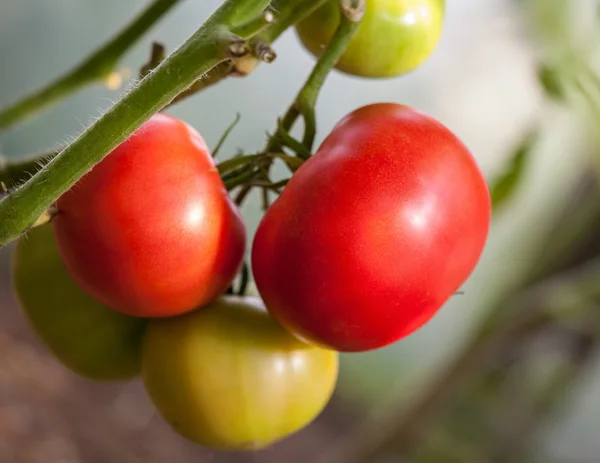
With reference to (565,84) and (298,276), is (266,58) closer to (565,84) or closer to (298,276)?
(298,276)

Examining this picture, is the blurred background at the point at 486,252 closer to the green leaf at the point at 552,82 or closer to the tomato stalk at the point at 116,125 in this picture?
the green leaf at the point at 552,82

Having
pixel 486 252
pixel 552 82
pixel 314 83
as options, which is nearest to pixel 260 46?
A: pixel 314 83

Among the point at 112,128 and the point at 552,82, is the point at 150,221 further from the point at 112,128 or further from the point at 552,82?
the point at 552,82

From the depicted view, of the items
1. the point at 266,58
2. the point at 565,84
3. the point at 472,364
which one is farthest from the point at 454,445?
the point at 266,58

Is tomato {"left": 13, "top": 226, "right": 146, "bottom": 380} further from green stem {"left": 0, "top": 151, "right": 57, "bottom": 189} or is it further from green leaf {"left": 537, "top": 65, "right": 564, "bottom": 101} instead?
green leaf {"left": 537, "top": 65, "right": 564, "bottom": 101}

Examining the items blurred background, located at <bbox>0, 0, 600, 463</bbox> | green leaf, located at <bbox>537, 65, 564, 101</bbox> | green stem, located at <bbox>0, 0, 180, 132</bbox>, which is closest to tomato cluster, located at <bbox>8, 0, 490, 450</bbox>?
green stem, located at <bbox>0, 0, 180, 132</bbox>

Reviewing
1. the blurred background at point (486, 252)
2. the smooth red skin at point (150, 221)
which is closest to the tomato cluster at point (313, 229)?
the smooth red skin at point (150, 221)
